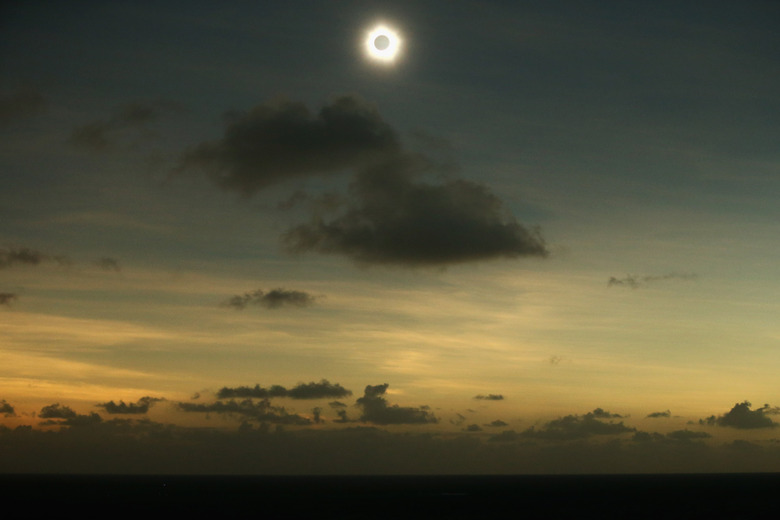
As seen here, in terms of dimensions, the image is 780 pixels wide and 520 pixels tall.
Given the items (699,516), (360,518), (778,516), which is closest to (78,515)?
(360,518)

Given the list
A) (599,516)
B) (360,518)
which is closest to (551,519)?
(599,516)

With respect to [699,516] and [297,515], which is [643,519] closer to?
[699,516]

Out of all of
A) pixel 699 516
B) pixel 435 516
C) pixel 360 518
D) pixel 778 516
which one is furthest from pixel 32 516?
pixel 778 516

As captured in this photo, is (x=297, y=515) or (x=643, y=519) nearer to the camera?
(x=643, y=519)

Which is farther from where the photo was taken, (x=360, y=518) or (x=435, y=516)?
(x=435, y=516)

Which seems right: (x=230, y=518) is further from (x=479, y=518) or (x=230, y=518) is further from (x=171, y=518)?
(x=479, y=518)

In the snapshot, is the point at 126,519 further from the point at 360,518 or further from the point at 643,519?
the point at 643,519

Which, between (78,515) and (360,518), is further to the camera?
(78,515)
